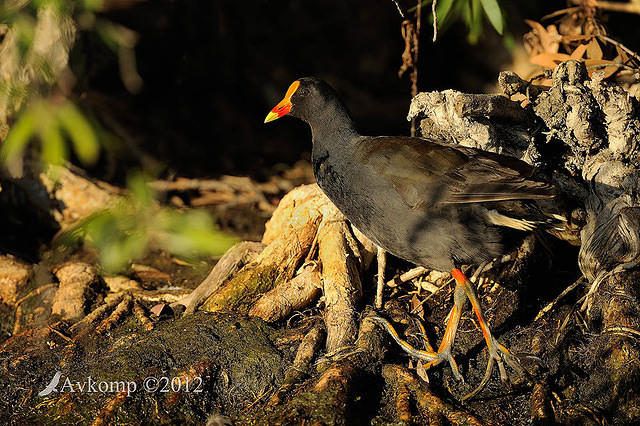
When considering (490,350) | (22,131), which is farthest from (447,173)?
(22,131)

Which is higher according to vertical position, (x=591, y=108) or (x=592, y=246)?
(x=591, y=108)

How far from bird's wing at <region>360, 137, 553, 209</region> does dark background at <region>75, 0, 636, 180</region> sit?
9.97 feet

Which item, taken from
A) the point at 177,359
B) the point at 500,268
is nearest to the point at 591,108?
the point at 500,268

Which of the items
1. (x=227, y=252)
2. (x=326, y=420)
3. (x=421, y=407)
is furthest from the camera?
(x=227, y=252)

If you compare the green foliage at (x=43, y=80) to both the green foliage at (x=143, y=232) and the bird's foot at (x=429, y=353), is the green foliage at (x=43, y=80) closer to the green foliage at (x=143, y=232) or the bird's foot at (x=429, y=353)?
the green foliage at (x=143, y=232)

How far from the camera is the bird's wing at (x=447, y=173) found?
3.02 meters

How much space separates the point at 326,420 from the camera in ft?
8.78

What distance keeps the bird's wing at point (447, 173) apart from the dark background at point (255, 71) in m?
3.04

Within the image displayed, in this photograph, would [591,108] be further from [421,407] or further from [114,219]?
[114,219]

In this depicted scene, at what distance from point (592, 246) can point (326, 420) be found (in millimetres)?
1742

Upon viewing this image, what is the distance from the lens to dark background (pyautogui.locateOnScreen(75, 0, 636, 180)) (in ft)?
20.5

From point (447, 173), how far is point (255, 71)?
4.09 meters

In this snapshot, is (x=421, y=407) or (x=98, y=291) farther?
(x=98, y=291)

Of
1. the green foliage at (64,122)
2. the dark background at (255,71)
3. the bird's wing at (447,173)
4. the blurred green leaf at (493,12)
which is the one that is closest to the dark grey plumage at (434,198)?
the bird's wing at (447,173)
